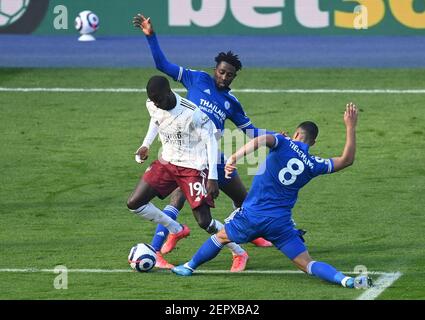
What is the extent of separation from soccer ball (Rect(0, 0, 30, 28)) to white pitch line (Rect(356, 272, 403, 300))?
1797 centimetres

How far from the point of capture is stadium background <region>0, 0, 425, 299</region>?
15.0 metres

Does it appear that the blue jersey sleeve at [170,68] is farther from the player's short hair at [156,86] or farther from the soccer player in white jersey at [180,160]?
the player's short hair at [156,86]

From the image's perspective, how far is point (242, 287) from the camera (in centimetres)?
1386

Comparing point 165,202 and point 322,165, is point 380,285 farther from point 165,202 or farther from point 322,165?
point 165,202

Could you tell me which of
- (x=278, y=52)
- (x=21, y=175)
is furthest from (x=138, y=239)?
(x=278, y=52)

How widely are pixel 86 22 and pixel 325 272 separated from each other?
18.4 metres

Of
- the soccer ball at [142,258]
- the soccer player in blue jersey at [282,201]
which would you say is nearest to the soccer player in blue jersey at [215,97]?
the soccer ball at [142,258]

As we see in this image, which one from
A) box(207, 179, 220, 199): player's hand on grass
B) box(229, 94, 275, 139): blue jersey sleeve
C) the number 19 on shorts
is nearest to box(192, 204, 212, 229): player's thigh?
the number 19 on shorts

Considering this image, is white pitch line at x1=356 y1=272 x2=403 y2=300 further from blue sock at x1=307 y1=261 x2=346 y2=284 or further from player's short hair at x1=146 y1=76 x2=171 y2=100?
player's short hair at x1=146 y1=76 x2=171 y2=100

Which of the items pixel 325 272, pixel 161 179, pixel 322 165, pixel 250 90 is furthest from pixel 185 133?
pixel 250 90

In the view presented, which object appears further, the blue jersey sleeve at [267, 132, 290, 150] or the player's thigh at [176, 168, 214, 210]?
the player's thigh at [176, 168, 214, 210]

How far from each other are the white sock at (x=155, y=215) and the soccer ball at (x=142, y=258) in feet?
1.57

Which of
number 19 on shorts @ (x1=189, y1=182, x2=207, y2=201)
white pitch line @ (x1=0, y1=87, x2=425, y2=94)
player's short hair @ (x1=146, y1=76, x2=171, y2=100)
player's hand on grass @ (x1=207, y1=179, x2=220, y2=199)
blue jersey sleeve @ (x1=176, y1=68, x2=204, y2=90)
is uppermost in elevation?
player's short hair @ (x1=146, y1=76, x2=171, y2=100)

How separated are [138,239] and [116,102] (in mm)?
9059
